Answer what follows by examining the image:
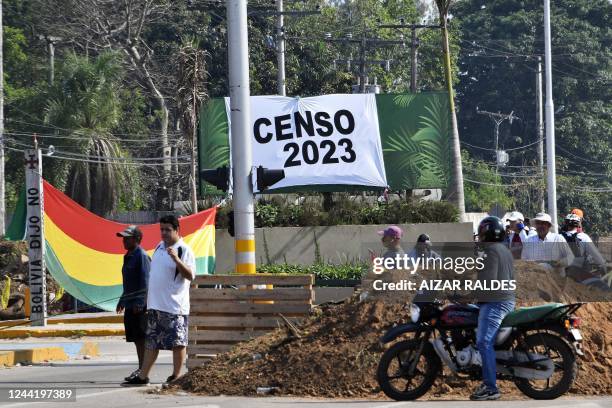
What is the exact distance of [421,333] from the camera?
11.0 m

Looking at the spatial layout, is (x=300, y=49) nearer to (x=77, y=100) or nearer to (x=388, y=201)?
(x=77, y=100)

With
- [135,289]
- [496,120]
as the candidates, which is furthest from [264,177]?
[496,120]

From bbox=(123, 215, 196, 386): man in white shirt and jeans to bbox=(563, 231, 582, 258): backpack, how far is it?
180 inches

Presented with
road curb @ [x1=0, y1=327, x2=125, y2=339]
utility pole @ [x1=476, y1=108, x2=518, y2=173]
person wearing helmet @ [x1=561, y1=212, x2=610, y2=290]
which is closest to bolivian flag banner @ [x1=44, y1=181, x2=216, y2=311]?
road curb @ [x1=0, y1=327, x2=125, y2=339]

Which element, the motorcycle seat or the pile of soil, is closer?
the motorcycle seat

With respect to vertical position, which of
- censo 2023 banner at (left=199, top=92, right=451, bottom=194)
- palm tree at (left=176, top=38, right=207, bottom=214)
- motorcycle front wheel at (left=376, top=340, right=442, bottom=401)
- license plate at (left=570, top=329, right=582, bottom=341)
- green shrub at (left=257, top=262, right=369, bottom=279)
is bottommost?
motorcycle front wheel at (left=376, top=340, right=442, bottom=401)

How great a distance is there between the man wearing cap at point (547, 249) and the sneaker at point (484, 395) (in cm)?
270

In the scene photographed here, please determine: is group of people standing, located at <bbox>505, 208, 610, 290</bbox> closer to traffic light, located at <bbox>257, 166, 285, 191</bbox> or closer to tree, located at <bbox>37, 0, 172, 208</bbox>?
traffic light, located at <bbox>257, 166, 285, 191</bbox>

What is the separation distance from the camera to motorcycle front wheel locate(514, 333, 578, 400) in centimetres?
1066

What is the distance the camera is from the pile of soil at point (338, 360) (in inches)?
452

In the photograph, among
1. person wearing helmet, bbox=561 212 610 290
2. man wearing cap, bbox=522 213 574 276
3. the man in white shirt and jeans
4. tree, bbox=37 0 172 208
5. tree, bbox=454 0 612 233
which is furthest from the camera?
tree, bbox=454 0 612 233

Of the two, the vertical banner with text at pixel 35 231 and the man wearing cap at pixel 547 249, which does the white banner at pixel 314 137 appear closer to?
the vertical banner with text at pixel 35 231

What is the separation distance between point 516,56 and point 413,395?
2726 inches

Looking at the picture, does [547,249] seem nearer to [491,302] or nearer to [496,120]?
[491,302]
